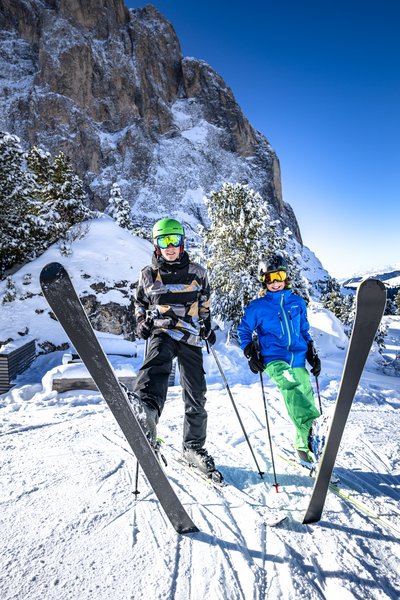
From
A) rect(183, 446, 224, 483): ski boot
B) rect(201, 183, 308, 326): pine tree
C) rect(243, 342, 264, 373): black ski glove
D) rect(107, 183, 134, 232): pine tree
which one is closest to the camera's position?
rect(183, 446, 224, 483): ski boot

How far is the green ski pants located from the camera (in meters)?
2.73

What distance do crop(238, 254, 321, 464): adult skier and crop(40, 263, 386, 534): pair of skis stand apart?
88cm

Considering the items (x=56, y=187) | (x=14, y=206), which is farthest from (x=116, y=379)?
(x=56, y=187)

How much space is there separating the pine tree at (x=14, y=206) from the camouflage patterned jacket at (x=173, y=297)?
12.3 metres

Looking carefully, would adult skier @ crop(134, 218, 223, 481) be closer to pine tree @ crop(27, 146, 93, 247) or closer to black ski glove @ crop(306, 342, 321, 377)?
black ski glove @ crop(306, 342, 321, 377)

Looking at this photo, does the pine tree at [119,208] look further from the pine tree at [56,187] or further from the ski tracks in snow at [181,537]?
the ski tracks in snow at [181,537]

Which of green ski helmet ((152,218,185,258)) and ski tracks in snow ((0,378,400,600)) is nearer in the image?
ski tracks in snow ((0,378,400,600))

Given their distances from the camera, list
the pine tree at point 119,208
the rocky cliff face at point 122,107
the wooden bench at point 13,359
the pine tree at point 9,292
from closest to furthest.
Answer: the wooden bench at point 13,359
the pine tree at point 9,292
the pine tree at point 119,208
the rocky cliff face at point 122,107

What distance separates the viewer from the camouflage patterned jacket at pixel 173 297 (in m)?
2.79

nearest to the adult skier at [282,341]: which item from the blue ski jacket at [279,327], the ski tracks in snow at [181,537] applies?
the blue ski jacket at [279,327]

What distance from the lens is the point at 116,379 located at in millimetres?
1859

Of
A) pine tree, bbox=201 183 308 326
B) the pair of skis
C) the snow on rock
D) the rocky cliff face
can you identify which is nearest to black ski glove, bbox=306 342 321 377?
the pair of skis

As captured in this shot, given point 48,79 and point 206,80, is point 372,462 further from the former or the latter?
point 206,80

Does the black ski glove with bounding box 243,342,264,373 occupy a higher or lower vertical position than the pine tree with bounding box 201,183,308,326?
lower
